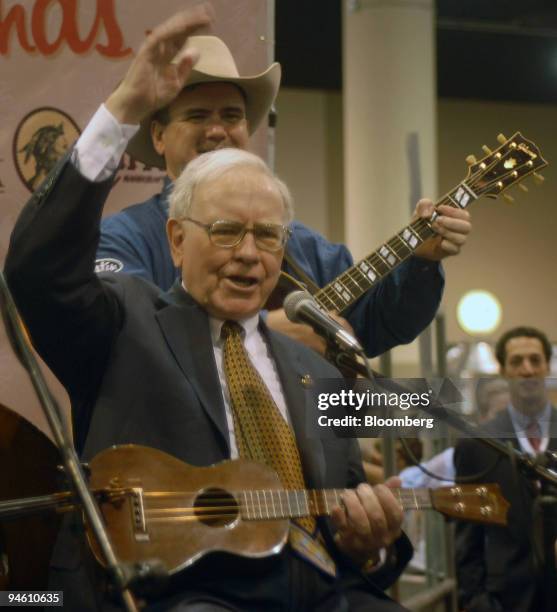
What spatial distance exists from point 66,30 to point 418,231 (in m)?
1.09

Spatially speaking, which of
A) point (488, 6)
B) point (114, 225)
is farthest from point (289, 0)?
point (114, 225)

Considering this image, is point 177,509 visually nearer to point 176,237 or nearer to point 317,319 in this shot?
point 317,319

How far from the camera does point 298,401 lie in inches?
95.2

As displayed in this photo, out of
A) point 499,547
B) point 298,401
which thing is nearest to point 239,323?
point 298,401

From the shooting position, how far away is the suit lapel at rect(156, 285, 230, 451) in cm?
226

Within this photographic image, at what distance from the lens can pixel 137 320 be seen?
2.33 metres

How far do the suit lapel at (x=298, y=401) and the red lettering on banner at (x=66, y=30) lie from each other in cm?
112

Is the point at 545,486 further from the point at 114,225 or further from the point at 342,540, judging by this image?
the point at 114,225

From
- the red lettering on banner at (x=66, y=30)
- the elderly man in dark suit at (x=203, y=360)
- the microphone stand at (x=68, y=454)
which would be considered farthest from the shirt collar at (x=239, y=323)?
the red lettering on banner at (x=66, y=30)

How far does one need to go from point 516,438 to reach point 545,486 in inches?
4.3

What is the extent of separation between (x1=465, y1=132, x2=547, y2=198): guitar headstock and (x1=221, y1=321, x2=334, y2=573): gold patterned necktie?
3.23 feet

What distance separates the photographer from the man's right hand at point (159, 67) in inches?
77.9

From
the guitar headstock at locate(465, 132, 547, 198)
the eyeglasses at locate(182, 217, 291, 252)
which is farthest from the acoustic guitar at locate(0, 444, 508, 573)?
the guitar headstock at locate(465, 132, 547, 198)

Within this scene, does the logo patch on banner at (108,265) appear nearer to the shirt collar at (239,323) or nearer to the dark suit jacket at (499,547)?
the shirt collar at (239,323)
